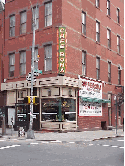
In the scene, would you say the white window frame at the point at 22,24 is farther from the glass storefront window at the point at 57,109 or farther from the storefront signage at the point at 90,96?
the storefront signage at the point at 90,96

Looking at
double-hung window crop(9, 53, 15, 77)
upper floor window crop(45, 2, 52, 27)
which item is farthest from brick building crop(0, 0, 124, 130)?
double-hung window crop(9, 53, 15, 77)

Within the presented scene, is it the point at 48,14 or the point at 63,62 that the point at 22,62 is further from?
the point at 63,62

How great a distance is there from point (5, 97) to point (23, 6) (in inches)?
360

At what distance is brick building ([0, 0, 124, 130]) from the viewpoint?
2314 cm

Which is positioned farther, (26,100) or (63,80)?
(63,80)

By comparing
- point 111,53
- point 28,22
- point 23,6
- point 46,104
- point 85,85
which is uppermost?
point 23,6

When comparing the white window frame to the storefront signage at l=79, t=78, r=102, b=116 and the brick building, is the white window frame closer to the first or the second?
the brick building

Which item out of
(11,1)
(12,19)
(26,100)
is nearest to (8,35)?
(12,19)

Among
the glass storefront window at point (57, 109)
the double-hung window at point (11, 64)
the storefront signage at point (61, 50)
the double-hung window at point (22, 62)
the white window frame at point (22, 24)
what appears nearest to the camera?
the storefront signage at point (61, 50)

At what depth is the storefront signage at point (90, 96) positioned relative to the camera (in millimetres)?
25000

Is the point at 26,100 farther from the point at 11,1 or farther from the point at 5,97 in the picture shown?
the point at 11,1

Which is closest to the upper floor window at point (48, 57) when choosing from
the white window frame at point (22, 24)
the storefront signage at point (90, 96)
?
the storefront signage at point (90, 96)

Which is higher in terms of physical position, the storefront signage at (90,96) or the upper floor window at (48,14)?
the upper floor window at (48,14)

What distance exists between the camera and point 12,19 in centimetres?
2786
